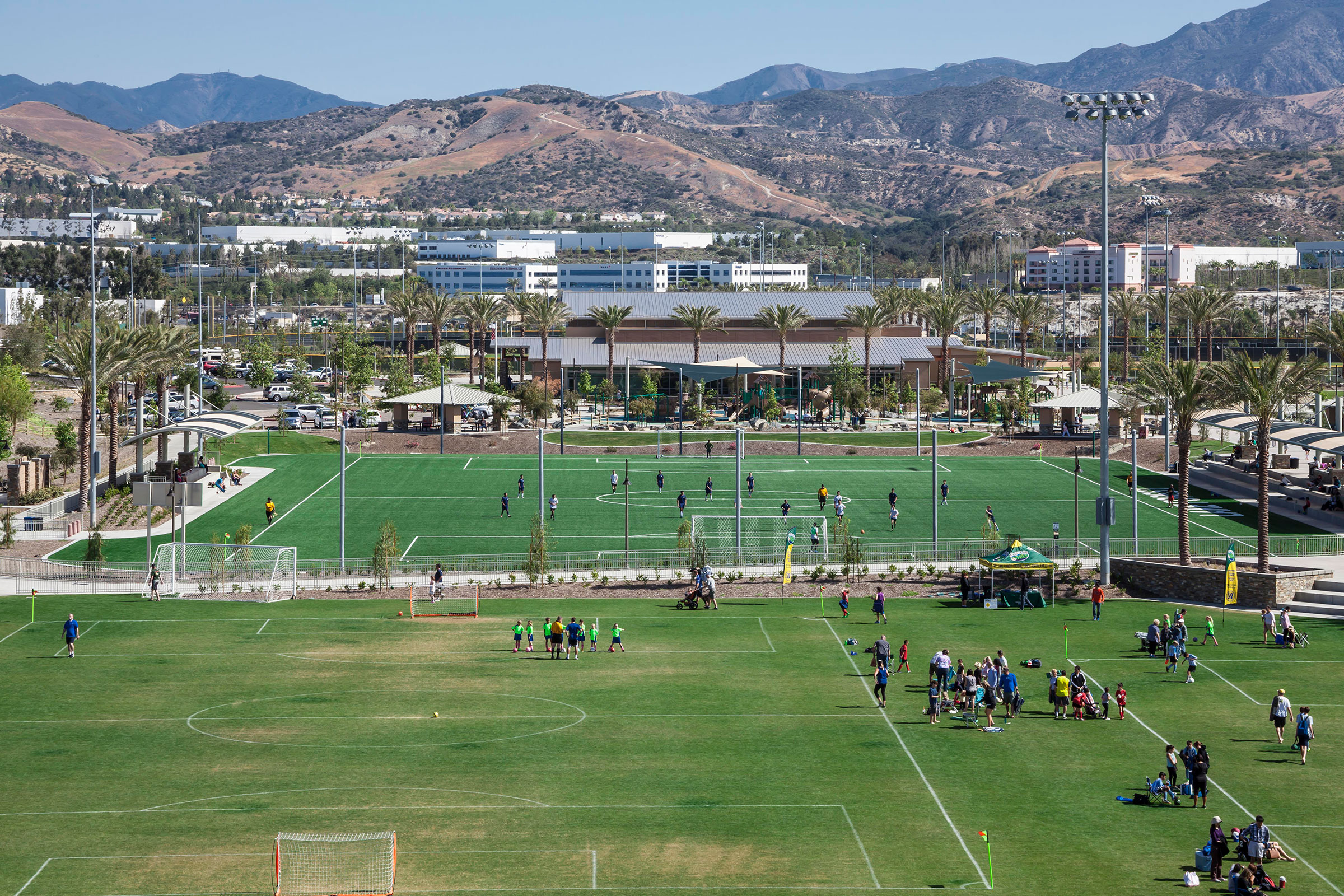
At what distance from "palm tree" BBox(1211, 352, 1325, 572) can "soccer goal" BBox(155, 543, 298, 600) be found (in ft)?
121

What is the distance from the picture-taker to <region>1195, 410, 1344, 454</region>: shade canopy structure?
6394cm

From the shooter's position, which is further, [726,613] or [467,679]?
[726,613]

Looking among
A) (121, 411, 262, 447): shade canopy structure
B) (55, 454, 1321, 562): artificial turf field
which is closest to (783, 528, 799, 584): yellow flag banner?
(55, 454, 1321, 562): artificial turf field

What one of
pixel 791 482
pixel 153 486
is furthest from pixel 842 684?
pixel 791 482

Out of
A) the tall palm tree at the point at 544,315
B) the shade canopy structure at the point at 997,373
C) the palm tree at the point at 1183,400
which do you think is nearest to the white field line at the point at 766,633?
the palm tree at the point at 1183,400

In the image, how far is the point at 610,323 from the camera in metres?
119

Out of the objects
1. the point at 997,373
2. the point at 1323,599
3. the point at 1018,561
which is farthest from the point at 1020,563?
the point at 997,373

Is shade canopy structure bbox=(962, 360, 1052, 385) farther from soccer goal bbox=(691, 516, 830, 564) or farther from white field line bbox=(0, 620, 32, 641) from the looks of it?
white field line bbox=(0, 620, 32, 641)

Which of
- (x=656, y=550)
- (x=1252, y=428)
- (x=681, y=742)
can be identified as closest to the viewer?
(x=681, y=742)

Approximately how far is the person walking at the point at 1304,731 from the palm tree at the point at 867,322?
3296 inches

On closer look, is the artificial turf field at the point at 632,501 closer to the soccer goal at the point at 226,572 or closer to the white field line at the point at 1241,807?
the soccer goal at the point at 226,572

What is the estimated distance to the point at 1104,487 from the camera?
53.0 m

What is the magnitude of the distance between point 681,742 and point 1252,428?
169 feet

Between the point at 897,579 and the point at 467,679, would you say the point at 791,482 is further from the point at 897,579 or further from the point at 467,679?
the point at 467,679
